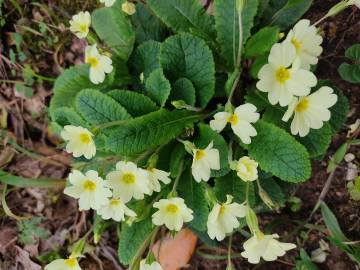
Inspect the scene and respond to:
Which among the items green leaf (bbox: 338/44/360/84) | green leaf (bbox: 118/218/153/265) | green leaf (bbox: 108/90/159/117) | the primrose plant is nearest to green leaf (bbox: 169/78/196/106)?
the primrose plant

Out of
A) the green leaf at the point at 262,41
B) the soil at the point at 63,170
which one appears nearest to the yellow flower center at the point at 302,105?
the green leaf at the point at 262,41

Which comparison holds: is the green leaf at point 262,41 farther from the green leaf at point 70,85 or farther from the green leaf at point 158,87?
the green leaf at point 70,85

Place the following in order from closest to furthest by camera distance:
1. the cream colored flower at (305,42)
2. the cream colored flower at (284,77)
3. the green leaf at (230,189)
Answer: the cream colored flower at (284,77) → the cream colored flower at (305,42) → the green leaf at (230,189)

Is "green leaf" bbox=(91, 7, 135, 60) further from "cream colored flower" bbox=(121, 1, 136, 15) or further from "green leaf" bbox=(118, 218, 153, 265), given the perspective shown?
"green leaf" bbox=(118, 218, 153, 265)

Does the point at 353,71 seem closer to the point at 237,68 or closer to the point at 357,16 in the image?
the point at 357,16

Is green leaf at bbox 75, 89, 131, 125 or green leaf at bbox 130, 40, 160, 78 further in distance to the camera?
green leaf at bbox 130, 40, 160, 78

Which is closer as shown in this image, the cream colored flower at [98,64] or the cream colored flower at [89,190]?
the cream colored flower at [89,190]
